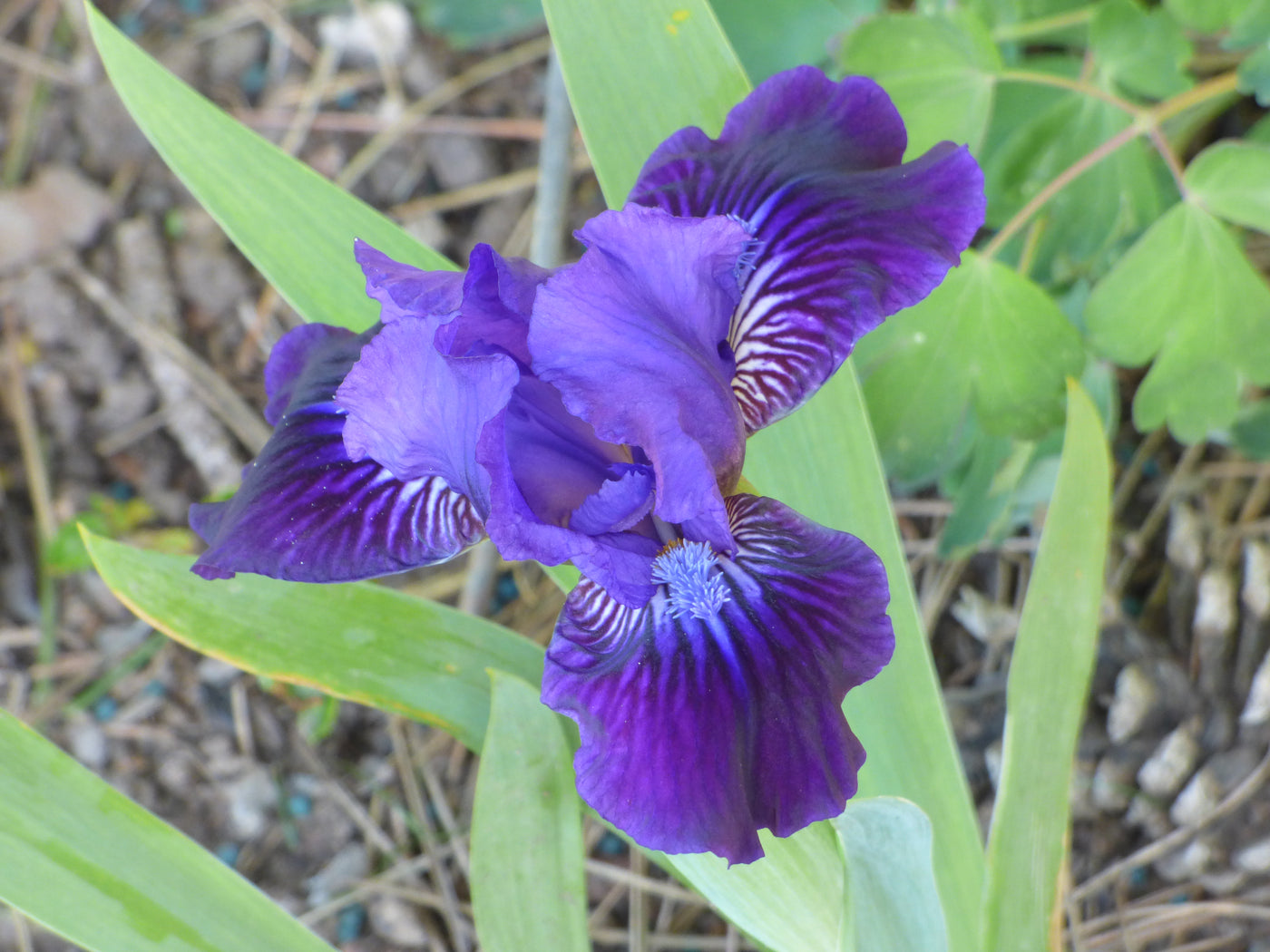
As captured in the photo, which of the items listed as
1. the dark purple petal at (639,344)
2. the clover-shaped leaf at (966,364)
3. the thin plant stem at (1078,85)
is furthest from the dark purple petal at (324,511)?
the thin plant stem at (1078,85)

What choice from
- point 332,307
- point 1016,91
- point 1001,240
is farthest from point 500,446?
point 1016,91

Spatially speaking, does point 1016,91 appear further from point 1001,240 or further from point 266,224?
point 266,224

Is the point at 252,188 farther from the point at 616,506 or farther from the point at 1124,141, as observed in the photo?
the point at 1124,141

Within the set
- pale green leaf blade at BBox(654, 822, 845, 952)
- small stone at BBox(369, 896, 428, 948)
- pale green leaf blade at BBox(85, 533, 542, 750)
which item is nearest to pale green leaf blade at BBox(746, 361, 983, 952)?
pale green leaf blade at BBox(654, 822, 845, 952)

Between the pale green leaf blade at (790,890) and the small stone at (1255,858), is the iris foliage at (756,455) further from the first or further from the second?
the small stone at (1255,858)

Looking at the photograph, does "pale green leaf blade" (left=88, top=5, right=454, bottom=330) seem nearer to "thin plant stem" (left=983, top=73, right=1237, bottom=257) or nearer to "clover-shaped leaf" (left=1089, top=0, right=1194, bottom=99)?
"thin plant stem" (left=983, top=73, right=1237, bottom=257)

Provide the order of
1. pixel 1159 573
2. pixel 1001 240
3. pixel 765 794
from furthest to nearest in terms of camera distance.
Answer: pixel 1159 573, pixel 1001 240, pixel 765 794
